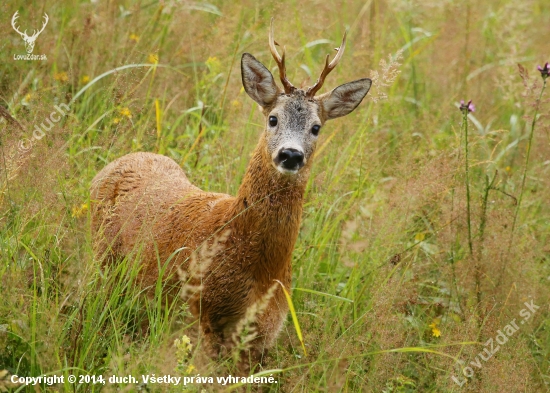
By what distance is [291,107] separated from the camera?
4.58 metres

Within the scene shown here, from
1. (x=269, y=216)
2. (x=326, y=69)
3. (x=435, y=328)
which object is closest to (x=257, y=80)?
(x=326, y=69)

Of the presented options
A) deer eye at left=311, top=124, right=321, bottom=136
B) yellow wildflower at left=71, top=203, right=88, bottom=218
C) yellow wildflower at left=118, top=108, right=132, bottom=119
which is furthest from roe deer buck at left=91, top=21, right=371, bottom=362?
yellow wildflower at left=118, top=108, right=132, bottom=119

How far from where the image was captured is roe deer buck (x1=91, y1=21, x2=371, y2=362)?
13.9ft

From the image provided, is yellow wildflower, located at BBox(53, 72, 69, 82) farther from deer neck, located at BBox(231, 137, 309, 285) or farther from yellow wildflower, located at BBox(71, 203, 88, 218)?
deer neck, located at BBox(231, 137, 309, 285)

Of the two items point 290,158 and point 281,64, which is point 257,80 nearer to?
point 281,64

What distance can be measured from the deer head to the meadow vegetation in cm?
28

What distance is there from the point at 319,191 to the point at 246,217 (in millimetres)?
1289

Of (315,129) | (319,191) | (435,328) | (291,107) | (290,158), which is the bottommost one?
(435,328)

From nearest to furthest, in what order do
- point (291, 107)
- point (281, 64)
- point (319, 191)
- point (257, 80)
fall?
point (281, 64) → point (291, 107) → point (257, 80) → point (319, 191)

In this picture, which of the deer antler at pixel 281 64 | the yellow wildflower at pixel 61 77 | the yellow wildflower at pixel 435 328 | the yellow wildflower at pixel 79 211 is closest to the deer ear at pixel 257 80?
the deer antler at pixel 281 64

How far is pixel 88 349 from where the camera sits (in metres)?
3.60

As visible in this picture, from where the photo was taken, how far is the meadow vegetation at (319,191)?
12.7 feet

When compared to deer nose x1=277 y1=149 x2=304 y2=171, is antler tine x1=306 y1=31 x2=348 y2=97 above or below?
above

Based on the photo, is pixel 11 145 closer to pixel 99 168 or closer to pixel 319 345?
pixel 99 168
